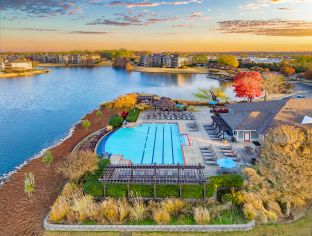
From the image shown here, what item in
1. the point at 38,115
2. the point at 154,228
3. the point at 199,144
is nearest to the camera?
the point at 154,228

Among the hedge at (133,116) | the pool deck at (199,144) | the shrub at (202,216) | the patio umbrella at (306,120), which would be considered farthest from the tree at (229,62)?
the shrub at (202,216)

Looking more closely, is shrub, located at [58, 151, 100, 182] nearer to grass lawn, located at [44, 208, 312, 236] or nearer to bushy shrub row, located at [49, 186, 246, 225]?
bushy shrub row, located at [49, 186, 246, 225]

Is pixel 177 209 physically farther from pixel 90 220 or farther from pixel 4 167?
pixel 4 167

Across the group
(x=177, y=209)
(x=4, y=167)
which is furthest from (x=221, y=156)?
(x=4, y=167)

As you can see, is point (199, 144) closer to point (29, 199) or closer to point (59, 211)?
point (59, 211)

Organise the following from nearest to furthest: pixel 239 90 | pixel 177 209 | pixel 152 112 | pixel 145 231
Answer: pixel 145 231 → pixel 177 209 → pixel 152 112 → pixel 239 90

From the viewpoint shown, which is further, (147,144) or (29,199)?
(147,144)

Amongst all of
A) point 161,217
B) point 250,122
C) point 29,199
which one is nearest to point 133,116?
point 250,122
